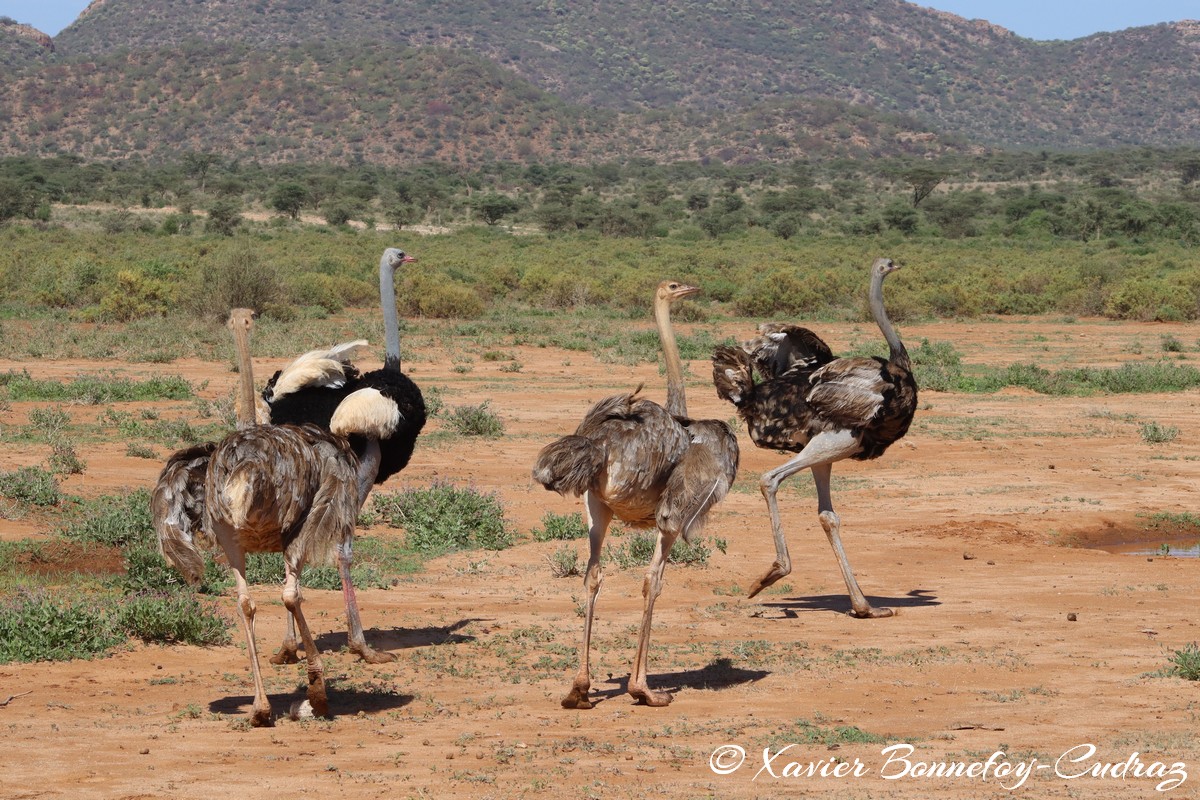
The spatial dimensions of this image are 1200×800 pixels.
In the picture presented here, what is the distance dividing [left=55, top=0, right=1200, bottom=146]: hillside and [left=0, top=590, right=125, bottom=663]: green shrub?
147 metres

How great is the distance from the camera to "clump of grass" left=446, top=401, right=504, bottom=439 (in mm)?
16172

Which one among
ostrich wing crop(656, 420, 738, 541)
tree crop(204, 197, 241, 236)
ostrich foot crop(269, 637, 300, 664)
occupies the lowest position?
ostrich foot crop(269, 637, 300, 664)

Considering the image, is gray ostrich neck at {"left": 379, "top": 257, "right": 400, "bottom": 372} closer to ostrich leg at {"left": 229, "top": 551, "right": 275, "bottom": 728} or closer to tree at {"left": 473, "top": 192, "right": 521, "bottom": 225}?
ostrich leg at {"left": 229, "top": 551, "right": 275, "bottom": 728}

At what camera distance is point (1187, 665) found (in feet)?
23.4

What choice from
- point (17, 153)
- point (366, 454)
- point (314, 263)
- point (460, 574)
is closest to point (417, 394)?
point (366, 454)

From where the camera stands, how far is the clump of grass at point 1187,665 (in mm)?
7109

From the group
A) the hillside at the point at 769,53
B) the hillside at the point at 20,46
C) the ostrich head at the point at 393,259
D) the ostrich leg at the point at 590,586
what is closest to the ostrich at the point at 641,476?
the ostrich leg at the point at 590,586

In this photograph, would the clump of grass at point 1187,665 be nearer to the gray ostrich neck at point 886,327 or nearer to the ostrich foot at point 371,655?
the gray ostrich neck at point 886,327

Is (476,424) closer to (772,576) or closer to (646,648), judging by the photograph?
(772,576)

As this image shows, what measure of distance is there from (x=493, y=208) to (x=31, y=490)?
171 feet

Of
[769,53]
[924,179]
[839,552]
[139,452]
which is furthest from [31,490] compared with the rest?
[769,53]

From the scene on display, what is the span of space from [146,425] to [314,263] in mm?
20900

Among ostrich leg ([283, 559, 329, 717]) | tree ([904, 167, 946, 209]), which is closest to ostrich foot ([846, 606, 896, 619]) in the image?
ostrich leg ([283, 559, 329, 717])

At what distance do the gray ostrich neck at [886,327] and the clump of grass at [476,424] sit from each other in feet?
21.5
